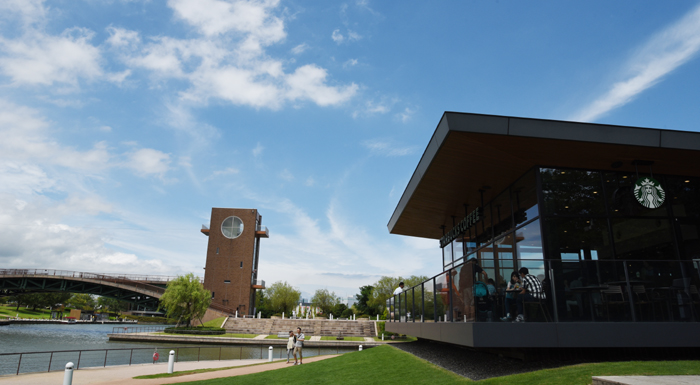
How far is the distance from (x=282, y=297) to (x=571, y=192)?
7206cm

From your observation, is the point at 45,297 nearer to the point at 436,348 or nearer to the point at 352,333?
the point at 352,333

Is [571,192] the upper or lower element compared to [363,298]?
upper

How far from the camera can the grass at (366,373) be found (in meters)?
9.55

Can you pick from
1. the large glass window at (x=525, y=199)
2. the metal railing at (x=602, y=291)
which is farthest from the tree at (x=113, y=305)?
the metal railing at (x=602, y=291)

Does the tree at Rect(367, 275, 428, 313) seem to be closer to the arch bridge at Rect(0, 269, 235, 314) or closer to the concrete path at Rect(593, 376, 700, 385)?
the arch bridge at Rect(0, 269, 235, 314)

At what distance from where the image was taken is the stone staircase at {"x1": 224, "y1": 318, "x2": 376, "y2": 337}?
4715 cm

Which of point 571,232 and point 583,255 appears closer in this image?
point 583,255

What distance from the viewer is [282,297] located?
78062mm

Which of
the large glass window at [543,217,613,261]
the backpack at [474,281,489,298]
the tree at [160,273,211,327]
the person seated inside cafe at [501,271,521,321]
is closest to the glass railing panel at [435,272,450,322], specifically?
the backpack at [474,281,489,298]

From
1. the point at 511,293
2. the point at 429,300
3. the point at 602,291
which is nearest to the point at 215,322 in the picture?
the point at 429,300

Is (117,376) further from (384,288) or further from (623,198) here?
(384,288)

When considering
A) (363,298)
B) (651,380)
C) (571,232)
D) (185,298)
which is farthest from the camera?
(363,298)

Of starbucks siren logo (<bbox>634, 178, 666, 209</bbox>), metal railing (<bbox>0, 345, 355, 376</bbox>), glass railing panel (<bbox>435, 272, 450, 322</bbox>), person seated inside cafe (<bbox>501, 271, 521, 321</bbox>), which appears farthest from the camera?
metal railing (<bbox>0, 345, 355, 376</bbox>)

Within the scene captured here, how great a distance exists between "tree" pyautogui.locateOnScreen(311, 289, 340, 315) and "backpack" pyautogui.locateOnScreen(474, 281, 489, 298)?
75.9 metres
